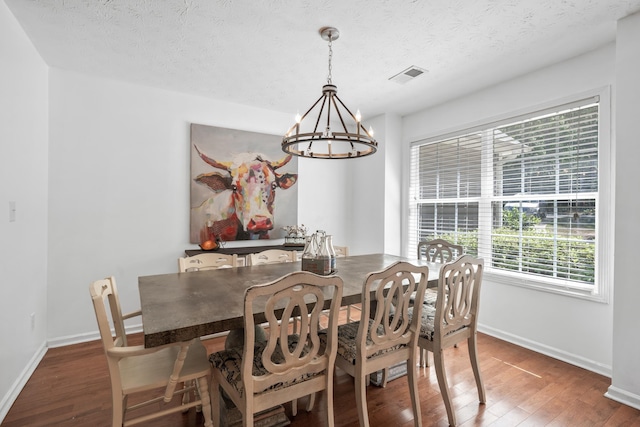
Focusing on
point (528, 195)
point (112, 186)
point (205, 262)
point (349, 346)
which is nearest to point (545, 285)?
point (528, 195)

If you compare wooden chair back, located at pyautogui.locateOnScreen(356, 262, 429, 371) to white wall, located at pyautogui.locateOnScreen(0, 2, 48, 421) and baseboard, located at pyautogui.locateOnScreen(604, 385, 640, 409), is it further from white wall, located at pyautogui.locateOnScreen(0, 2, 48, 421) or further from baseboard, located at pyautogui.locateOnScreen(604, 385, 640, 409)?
white wall, located at pyautogui.locateOnScreen(0, 2, 48, 421)

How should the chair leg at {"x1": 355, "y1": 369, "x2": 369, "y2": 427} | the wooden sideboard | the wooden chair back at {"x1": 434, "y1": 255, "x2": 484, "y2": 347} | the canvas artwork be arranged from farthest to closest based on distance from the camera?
the canvas artwork → the wooden sideboard → the wooden chair back at {"x1": 434, "y1": 255, "x2": 484, "y2": 347} → the chair leg at {"x1": 355, "y1": 369, "x2": 369, "y2": 427}

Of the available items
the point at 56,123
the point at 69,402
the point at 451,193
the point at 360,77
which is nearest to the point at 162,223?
the point at 56,123

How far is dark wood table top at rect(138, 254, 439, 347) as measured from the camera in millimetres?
1301

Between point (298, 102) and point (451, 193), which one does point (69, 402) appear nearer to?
point (298, 102)

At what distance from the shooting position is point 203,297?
1694 millimetres

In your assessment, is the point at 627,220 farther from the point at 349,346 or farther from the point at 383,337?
the point at 349,346

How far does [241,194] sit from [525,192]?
299 centimetres

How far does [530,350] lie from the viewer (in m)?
2.91

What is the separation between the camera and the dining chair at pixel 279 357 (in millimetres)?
1336

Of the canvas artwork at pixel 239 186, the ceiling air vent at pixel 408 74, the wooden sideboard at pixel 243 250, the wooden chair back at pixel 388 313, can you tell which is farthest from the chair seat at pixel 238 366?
the ceiling air vent at pixel 408 74

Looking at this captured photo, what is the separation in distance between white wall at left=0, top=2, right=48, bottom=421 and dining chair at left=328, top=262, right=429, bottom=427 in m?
2.14

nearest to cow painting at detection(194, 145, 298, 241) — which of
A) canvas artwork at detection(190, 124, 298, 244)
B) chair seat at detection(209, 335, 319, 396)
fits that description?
canvas artwork at detection(190, 124, 298, 244)

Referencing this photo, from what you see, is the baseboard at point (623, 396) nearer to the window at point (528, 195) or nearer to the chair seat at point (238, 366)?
the window at point (528, 195)
